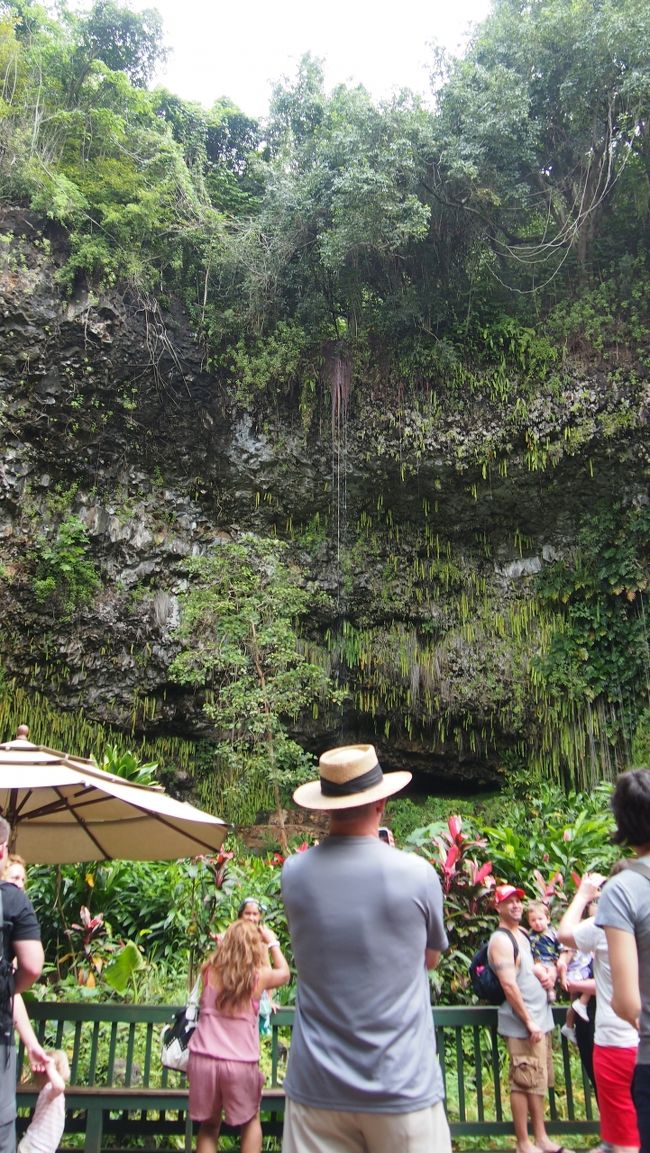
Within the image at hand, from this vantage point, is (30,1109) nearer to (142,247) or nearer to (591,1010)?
(591,1010)

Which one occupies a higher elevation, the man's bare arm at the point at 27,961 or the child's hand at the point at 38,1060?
the man's bare arm at the point at 27,961

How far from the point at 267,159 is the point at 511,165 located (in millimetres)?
5867

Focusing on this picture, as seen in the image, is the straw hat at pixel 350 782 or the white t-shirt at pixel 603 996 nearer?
the straw hat at pixel 350 782

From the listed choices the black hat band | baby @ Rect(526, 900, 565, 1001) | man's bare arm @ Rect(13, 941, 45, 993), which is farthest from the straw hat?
baby @ Rect(526, 900, 565, 1001)

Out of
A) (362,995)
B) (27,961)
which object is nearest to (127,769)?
(27,961)

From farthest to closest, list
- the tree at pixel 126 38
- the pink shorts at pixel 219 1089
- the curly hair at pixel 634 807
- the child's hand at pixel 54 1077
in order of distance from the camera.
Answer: the tree at pixel 126 38 → the pink shorts at pixel 219 1089 → the child's hand at pixel 54 1077 → the curly hair at pixel 634 807

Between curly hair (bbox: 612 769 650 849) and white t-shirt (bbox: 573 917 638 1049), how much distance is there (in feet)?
1.63

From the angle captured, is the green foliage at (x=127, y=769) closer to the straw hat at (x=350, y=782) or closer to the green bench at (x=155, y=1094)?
the green bench at (x=155, y=1094)

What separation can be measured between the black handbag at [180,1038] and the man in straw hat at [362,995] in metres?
1.74

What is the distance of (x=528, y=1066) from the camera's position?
354 cm

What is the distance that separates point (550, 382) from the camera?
38.4ft

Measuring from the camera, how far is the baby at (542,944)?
3802 millimetres

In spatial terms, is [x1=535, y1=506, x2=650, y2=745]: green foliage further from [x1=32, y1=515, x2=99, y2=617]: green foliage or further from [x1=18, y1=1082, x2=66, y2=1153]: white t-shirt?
[x1=18, y1=1082, x2=66, y2=1153]: white t-shirt

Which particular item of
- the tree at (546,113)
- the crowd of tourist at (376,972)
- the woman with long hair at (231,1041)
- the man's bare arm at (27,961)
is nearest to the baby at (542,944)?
the crowd of tourist at (376,972)
